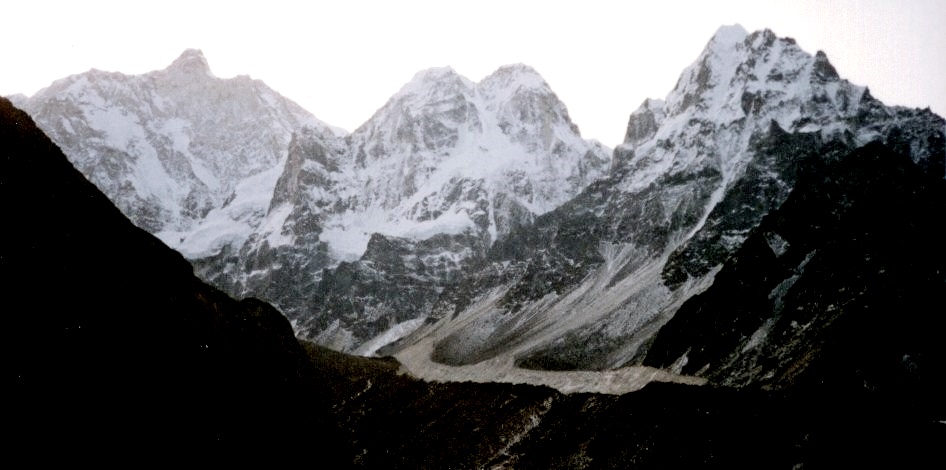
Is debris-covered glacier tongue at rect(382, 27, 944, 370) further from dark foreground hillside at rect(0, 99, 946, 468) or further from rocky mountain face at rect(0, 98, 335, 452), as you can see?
rocky mountain face at rect(0, 98, 335, 452)

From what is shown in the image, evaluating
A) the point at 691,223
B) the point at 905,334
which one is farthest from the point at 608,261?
the point at 905,334

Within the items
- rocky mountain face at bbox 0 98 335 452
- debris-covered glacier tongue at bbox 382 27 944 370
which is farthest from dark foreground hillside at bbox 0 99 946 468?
debris-covered glacier tongue at bbox 382 27 944 370

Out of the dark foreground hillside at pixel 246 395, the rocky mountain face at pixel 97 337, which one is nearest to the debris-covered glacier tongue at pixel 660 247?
the dark foreground hillside at pixel 246 395

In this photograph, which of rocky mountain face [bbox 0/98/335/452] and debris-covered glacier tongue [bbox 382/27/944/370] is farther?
debris-covered glacier tongue [bbox 382/27/944/370]

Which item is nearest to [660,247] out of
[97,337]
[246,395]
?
[246,395]

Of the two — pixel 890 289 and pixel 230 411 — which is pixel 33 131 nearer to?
pixel 230 411

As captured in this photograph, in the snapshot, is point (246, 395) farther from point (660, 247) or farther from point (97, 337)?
point (660, 247)

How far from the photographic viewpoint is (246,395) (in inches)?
1211

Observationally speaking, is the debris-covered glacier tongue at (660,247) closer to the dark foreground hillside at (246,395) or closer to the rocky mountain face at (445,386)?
the rocky mountain face at (445,386)

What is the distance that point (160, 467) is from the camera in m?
20.3

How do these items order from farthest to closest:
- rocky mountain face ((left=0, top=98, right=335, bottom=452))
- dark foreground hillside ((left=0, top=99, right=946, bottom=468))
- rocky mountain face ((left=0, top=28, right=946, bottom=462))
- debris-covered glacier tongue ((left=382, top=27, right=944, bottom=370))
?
debris-covered glacier tongue ((left=382, top=27, right=944, bottom=370))
rocky mountain face ((left=0, top=28, right=946, bottom=462))
dark foreground hillside ((left=0, top=99, right=946, bottom=468))
rocky mountain face ((left=0, top=98, right=335, bottom=452))

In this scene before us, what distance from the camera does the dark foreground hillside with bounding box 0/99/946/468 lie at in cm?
1970

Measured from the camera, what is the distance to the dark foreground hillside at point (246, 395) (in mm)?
→ 19703

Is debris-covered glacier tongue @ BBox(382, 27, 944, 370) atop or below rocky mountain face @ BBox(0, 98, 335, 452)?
below
